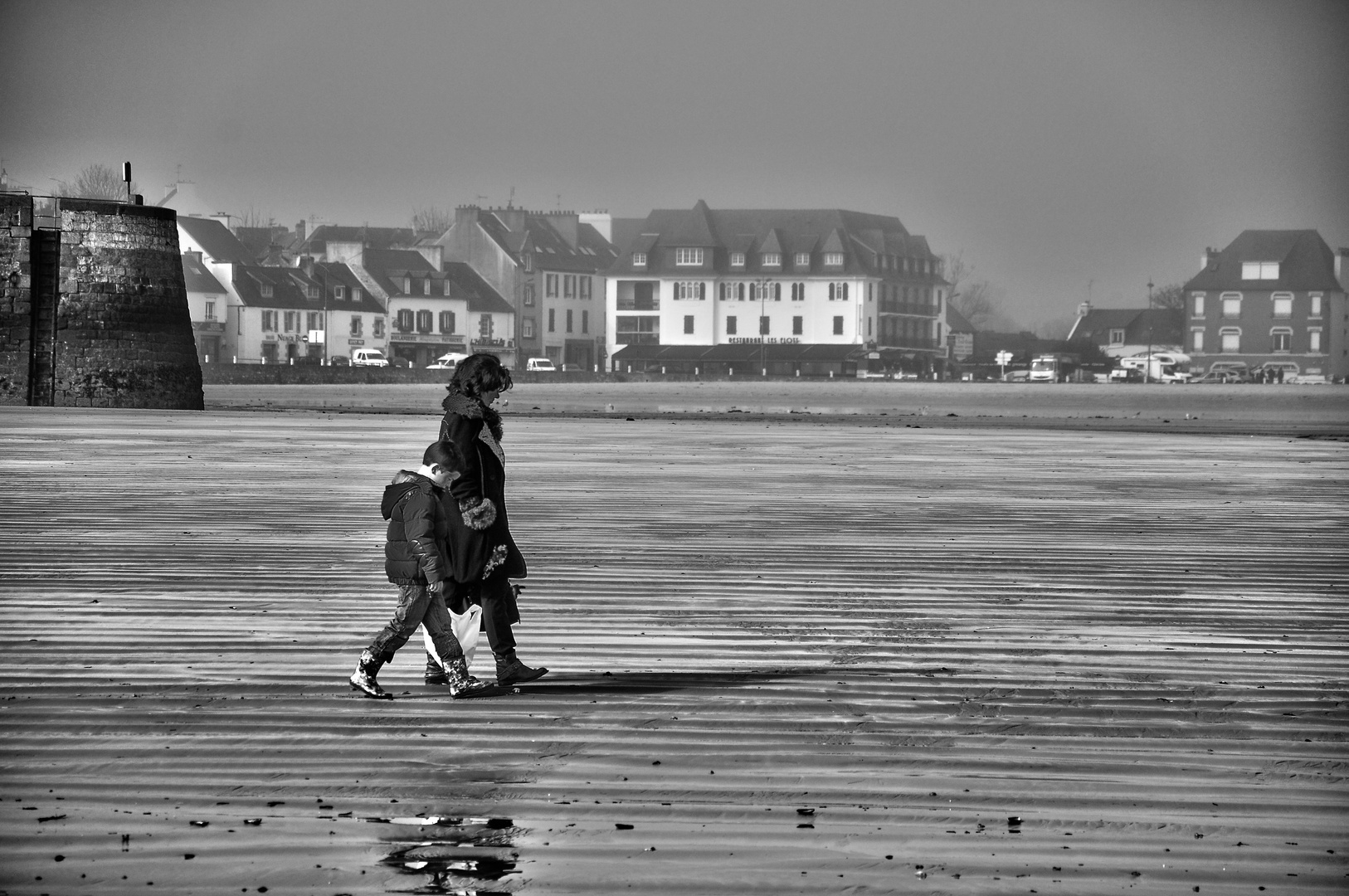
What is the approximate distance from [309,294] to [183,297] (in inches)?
2119

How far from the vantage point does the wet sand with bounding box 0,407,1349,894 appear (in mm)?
4801

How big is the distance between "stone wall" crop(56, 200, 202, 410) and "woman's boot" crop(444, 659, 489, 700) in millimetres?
34489

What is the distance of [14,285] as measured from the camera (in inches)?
1524

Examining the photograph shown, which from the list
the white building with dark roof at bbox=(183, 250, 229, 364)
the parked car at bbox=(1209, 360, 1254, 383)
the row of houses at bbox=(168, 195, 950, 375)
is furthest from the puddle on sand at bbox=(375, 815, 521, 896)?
the parked car at bbox=(1209, 360, 1254, 383)

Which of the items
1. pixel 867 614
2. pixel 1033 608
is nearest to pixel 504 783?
pixel 867 614

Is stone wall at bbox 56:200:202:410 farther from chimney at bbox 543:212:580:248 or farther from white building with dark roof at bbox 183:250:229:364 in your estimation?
chimney at bbox 543:212:580:248

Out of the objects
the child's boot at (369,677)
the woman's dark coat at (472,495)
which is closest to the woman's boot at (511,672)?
the woman's dark coat at (472,495)

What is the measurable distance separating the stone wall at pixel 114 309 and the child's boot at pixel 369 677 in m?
34.4

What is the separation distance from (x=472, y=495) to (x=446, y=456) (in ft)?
0.68

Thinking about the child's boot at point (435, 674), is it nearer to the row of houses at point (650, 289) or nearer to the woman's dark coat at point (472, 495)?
the woman's dark coat at point (472, 495)

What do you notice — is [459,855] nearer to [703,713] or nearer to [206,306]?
[703,713]

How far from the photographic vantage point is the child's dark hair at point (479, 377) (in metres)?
6.68

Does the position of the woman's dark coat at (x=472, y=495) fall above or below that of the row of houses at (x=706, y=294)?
below

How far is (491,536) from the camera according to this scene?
677 centimetres
